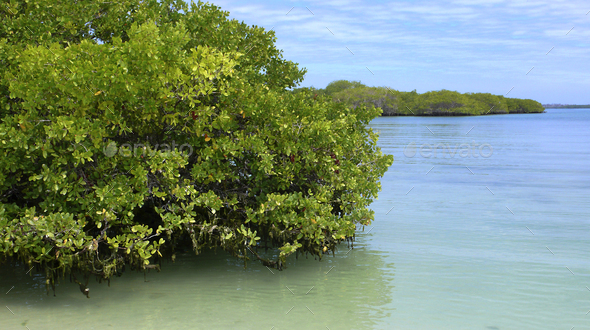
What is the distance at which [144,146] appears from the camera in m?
6.59

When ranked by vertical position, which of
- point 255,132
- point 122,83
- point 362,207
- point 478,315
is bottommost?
point 478,315

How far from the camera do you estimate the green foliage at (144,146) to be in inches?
238

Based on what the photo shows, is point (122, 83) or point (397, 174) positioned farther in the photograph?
point (397, 174)

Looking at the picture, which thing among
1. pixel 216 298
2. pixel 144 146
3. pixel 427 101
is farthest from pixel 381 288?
pixel 427 101

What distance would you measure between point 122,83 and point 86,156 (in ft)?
3.23

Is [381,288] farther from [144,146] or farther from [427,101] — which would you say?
[427,101]

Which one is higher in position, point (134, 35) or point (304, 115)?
point (134, 35)

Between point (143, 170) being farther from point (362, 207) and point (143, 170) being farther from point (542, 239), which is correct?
point (542, 239)

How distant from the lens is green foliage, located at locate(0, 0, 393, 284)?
19.9 ft

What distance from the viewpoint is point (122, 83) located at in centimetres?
607

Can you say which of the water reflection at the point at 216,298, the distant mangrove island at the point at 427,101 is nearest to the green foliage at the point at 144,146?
the water reflection at the point at 216,298

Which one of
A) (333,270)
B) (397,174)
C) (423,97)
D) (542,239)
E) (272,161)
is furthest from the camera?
(423,97)

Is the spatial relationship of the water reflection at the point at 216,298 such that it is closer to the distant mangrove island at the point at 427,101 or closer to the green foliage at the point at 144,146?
the green foliage at the point at 144,146

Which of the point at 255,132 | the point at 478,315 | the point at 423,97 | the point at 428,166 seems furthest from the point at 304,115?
the point at 423,97
